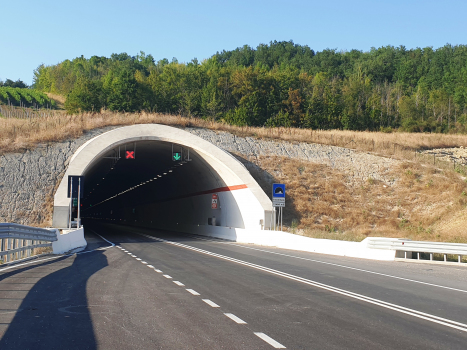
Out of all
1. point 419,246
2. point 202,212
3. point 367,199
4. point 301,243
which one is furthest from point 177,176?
point 419,246

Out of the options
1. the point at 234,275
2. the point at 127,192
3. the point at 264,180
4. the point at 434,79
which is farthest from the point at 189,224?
the point at 434,79

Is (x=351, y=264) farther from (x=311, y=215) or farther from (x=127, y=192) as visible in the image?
(x=127, y=192)

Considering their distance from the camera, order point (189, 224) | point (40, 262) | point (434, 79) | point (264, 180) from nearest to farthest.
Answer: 1. point (40, 262)
2. point (264, 180)
3. point (189, 224)
4. point (434, 79)

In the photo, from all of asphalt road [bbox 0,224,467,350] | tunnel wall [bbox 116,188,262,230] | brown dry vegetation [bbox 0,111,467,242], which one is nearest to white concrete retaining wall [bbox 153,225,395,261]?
tunnel wall [bbox 116,188,262,230]

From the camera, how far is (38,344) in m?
6.36

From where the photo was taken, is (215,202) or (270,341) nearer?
(270,341)

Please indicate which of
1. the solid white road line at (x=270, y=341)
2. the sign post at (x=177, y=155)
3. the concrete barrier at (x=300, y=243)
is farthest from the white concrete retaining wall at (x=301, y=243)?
the solid white road line at (x=270, y=341)

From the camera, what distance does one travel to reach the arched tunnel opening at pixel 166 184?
134 ft

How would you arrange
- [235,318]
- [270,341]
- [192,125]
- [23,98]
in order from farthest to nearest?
[23,98], [192,125], [235,318], [270,341]

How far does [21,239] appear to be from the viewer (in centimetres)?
1984

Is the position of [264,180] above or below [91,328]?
above

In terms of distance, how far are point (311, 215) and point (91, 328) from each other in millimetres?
34188

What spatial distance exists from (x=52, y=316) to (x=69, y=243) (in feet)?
58.6

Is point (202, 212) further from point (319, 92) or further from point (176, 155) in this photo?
point (319, 92)
